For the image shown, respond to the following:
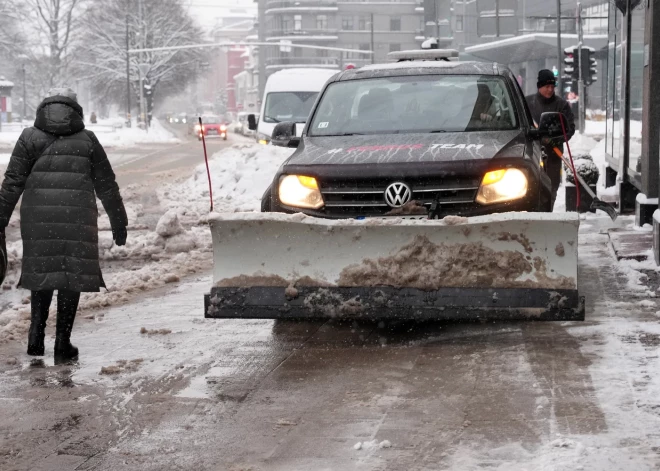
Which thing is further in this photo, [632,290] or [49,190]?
[632,290]

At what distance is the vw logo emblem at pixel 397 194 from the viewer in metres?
6.73

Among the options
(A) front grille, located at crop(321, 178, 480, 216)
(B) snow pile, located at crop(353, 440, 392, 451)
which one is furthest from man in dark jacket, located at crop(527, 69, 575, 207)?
(B) snow pile, located at crop(353, 440, 392, 451)

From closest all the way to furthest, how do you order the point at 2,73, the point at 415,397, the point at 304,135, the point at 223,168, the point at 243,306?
the point at 415,397
the point at 243,306
the point at 304,135
the point at 223,168
the point at 2,73

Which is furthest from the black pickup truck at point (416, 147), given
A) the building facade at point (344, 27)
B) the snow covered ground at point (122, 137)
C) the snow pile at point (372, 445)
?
the building facade at point (344, 27)

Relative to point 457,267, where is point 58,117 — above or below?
above

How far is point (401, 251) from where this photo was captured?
6.42 m

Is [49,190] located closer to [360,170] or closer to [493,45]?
[360,170]

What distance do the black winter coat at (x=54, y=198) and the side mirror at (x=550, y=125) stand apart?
3.08m

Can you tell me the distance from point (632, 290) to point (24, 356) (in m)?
4.47

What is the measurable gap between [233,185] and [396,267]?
14094mm

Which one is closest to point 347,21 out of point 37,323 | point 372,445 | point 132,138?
point 132,138

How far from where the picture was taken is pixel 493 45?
71625 mm

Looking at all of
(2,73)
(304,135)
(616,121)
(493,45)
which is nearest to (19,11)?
(2,73)

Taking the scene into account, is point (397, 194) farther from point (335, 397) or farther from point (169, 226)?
point (169, 226)
